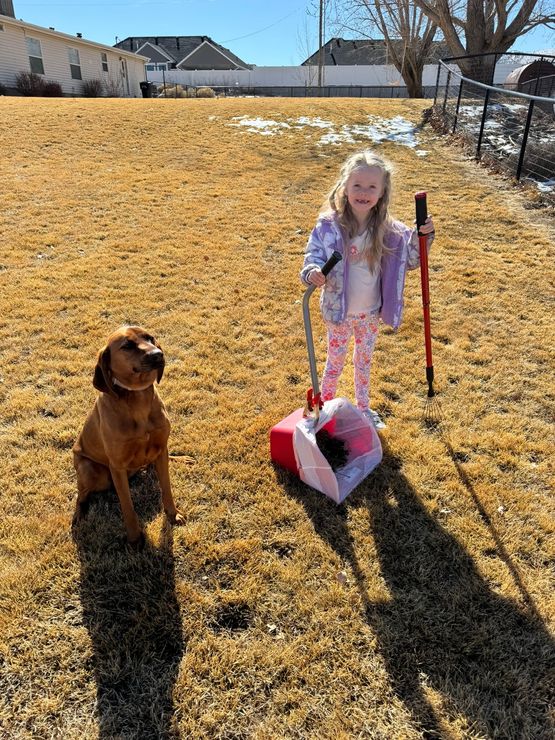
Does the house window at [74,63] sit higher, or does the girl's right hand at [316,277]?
the house window at [74,63]

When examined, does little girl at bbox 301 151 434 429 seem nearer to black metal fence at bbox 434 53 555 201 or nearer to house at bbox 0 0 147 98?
black metal fence at bbox 434 53 555 201

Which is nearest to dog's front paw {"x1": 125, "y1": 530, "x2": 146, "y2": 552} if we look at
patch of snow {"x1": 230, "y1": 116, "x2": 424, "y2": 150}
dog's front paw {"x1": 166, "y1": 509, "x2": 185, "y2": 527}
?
dog's front paw {"x1": 166, "y1": 509, "x2": 185, "y2": 527}

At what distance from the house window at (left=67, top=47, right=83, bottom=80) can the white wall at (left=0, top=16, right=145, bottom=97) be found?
0.19 m

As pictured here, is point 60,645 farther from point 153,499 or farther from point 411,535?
point 411,535

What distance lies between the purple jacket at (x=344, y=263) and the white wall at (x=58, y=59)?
89.1ft

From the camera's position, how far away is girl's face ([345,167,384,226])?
2.65 m

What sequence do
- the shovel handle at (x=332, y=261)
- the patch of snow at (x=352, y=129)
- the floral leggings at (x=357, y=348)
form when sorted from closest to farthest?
the shovel handle at (x=332, y=261) < the floral leggings at (x=357, y=348) < the patch of snow at (x=352, y=129)

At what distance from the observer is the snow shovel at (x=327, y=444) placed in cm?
277

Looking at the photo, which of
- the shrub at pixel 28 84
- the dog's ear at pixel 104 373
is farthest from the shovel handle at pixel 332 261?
the shrub at pixel 28 84

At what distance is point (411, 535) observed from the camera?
2717 millimetres

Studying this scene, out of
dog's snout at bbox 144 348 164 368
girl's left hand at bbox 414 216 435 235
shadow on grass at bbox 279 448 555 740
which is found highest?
girl's left hand at bbox 414 216 435 235

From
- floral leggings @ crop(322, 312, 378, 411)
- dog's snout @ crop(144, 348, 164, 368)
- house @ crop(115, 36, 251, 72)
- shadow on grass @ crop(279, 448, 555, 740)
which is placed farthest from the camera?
house @ crop(115, 36, 251, 72)

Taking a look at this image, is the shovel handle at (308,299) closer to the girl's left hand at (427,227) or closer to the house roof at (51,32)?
the girl's left hand at (427,227)

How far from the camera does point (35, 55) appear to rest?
2448 cm
